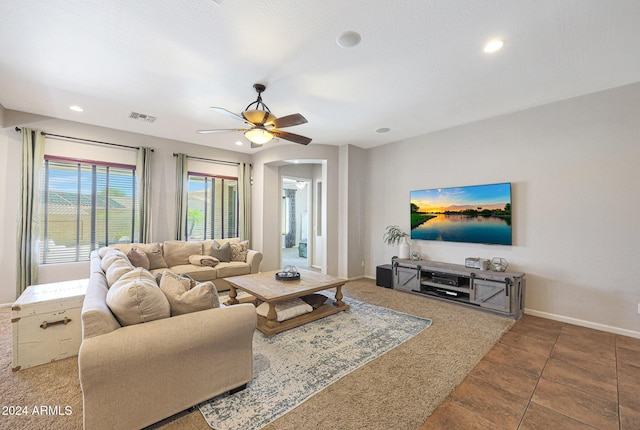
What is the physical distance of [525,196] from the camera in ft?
12.5

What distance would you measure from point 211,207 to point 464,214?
515 centimetres

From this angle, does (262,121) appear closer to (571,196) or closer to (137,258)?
(137,258)

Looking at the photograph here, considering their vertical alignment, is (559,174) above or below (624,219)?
above

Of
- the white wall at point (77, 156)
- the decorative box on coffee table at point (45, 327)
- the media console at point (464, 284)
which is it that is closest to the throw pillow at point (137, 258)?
the white wall at point (77, 156)

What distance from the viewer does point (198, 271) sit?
169 inches

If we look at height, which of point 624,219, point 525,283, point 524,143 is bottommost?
point 525,283

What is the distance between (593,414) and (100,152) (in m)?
6.90

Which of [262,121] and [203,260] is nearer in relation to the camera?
[262,121]

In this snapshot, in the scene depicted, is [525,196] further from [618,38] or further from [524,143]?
[618,38]

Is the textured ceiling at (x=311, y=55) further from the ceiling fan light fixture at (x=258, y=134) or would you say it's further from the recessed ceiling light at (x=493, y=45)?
the ceiling fan light fixture at (x=258, y=134)

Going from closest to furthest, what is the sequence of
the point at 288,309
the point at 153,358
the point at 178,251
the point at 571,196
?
the point at 153,358 < the point at 288,309 < the point at 571,196 < the point at 178,251

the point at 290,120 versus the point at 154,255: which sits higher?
the point at 290,120

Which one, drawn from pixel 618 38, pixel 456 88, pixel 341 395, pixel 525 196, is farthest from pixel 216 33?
pixel 525 196

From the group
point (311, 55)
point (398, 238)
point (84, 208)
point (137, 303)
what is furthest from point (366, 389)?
point (84, 208)
